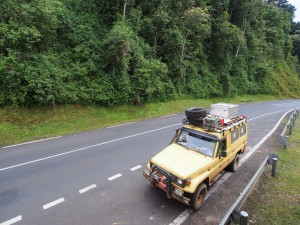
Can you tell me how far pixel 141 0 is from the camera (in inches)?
1013

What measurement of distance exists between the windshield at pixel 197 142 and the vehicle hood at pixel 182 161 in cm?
18

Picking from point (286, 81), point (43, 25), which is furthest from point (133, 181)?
point (286, 81)

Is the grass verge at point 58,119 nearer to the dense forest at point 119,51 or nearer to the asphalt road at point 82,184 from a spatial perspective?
the dense forest at point 119,51

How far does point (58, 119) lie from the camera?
50.6 feet

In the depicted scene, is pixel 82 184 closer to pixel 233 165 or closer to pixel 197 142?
pixel 197 142

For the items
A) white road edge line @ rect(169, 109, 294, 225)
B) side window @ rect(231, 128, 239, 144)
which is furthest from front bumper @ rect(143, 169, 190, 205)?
side window @ rect(231, 128, 239, 144)

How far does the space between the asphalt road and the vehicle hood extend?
1173 mm

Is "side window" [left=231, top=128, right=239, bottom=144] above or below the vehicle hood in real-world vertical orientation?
above

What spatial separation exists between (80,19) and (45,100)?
9891mm

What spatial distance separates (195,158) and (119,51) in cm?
1388

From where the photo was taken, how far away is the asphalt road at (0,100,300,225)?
6312mm

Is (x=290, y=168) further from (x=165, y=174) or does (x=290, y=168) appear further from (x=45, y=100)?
(x=45, y=100)

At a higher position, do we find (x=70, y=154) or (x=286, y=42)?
(x=286, y=42)

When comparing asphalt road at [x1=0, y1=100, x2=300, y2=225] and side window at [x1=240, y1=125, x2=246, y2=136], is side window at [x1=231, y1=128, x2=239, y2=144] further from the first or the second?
asphalt road at [x1=0, y1=100, x2=300, y2=225]
